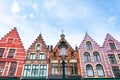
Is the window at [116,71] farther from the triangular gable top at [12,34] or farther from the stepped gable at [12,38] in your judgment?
the triangular gable top at [12,34]

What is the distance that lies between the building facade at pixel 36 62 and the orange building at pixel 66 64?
1.03 metres

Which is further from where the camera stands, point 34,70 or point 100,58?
point 100,58

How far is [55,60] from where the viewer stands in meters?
25.6

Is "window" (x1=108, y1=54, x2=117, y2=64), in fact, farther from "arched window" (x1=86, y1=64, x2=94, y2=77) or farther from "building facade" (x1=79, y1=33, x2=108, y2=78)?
"arched window" (x1=86, y1=64, x2=94, y2=77)

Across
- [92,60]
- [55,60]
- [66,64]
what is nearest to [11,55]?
[55,60]

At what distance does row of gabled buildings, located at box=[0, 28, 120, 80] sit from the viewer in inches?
937

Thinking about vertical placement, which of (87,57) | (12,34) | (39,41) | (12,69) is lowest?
(12,69)

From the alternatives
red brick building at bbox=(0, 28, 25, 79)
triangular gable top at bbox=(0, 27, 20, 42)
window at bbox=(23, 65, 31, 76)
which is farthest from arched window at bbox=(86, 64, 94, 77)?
triangular gable top at bbox=(0, 27, 20, 42)

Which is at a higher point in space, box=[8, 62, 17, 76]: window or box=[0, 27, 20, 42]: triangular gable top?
box=[0, 27, 20, 42]: triangular gable top

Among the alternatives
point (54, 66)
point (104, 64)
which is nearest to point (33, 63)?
point (54, 66)

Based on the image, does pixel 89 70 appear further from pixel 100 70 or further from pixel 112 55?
pixel 112 55

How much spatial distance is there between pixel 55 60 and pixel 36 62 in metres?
3.36

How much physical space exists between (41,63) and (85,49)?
8660 millimetres

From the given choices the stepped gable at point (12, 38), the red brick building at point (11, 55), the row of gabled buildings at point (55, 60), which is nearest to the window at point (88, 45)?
the row of gabled buildings at point (55, 60)
